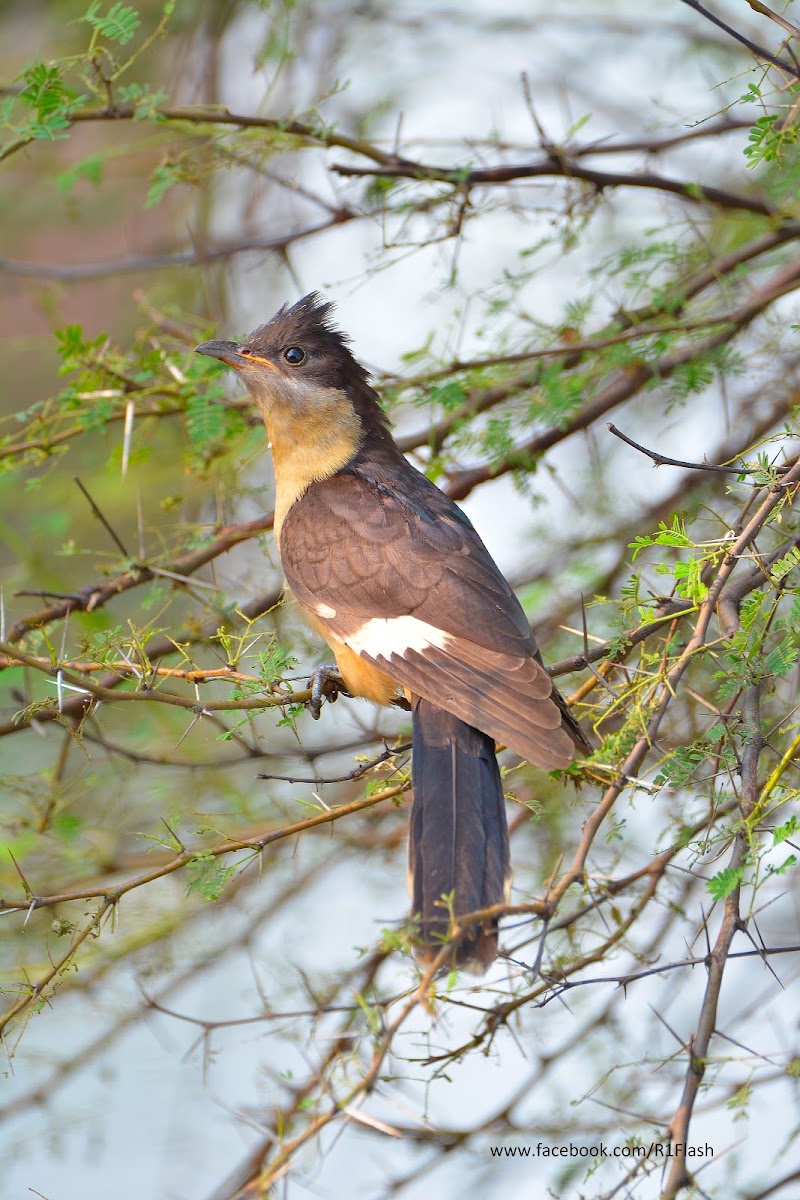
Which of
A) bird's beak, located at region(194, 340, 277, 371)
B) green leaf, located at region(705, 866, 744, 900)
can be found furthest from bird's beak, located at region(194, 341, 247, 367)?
green leaf, located at region(705, 866, 744, 900)

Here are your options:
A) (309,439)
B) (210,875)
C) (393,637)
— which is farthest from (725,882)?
(309,439)

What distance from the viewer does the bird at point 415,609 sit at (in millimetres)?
2527

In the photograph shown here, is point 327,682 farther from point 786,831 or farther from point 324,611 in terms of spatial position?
point 786,831

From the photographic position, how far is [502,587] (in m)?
3.20

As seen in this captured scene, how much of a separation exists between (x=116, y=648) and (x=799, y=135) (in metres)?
1.67

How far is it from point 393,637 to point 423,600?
0.13 m

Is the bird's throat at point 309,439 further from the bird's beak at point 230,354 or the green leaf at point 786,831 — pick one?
the green leaf at point 786,831

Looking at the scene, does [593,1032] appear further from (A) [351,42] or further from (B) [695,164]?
(A) [351,42]

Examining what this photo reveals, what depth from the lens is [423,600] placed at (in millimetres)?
3137

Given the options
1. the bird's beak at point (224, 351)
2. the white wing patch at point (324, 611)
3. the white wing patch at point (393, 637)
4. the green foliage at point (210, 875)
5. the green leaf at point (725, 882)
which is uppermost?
the bird's beak at point (224, 351)

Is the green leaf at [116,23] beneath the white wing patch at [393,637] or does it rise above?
above

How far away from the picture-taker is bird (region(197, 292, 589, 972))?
2.53m

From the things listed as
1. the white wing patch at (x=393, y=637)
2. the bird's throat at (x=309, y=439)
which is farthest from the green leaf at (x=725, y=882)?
the bird's throat at (x=309, y=439)

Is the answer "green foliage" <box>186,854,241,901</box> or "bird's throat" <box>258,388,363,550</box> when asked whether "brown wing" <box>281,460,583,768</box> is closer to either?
"bird's throat" <box>258,388,363,550</box>
